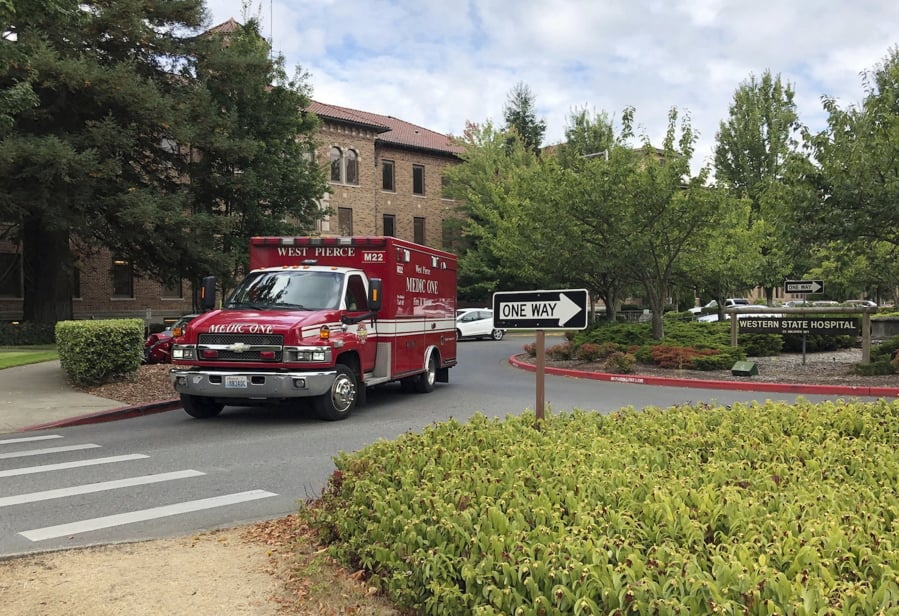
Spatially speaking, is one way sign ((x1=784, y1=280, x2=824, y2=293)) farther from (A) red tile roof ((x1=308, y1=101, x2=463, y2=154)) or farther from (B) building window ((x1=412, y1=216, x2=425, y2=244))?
(B) building window ((x1=412, y1=216, x2=425, y2=244))

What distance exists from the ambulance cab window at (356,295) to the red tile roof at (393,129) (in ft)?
111

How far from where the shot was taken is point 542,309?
6262mm

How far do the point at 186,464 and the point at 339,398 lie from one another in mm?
3254

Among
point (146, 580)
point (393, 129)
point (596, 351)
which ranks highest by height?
point (393, 129)

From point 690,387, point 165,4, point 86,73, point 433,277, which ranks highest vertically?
point 165,4

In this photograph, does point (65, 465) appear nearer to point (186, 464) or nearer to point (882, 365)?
point (186, 464)

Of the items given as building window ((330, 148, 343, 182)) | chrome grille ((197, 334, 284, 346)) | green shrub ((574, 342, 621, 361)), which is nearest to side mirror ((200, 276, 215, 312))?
chrome grille ((197, 334, 284, 346))

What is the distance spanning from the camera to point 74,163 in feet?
76.3

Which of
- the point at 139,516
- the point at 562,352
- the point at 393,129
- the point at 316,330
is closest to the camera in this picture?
the point at 139,516

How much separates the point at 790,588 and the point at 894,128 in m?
15.9

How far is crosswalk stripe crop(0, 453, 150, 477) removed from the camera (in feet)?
25.7

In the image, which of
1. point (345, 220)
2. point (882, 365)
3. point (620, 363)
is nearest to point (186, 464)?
point (620, 363)

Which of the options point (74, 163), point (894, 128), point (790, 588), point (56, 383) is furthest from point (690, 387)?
point (74, 163)

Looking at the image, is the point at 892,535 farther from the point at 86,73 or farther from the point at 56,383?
the point at 86,73
